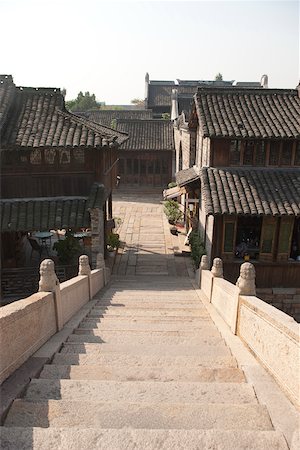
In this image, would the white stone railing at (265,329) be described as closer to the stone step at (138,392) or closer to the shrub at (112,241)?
the stone step at (138,392)

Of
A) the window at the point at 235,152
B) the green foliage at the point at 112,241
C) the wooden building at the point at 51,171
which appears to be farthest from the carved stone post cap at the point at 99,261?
the window at the point at 235,152

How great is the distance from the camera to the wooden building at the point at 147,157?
30812 millimetres

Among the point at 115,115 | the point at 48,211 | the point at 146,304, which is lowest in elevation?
the point at 146,304

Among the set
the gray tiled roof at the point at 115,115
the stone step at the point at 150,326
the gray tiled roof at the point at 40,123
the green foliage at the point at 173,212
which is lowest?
the stone step at the point at 150,326

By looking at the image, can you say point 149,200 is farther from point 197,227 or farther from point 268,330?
point 268,330

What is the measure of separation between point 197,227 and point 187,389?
41.7ft

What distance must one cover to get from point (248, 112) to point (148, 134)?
62.2 feet

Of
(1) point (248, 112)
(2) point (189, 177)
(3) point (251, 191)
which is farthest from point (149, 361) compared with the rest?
(1) point (248, 112)

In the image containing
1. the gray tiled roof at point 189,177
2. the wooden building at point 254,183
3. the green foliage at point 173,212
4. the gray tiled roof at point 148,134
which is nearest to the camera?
the wooden building at point 254,183

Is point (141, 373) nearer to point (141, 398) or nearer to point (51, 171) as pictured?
point (141, 398)

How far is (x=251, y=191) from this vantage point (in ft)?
40.7

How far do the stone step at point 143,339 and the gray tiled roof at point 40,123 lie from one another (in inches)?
290

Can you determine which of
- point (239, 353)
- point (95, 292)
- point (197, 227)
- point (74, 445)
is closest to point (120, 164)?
point (197, 227)

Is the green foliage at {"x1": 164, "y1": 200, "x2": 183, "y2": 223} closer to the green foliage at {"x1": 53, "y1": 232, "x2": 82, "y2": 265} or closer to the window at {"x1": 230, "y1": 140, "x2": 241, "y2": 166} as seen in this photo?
the window at {"x1": 230, "y1": 140, "x2": 241, "y2": 166}
